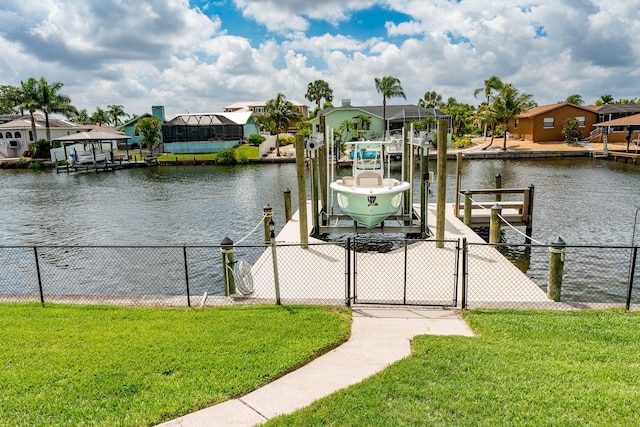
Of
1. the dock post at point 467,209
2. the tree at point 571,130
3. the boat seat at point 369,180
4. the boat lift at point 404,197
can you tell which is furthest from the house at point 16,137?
the tree at point 571,130

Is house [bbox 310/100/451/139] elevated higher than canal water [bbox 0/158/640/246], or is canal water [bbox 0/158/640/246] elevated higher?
house [bbox 310/100/451/139]

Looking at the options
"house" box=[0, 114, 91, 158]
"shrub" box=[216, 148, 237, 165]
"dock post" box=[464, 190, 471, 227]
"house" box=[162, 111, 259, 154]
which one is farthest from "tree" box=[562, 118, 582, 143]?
"house" box=[0, 114, 91, 158]

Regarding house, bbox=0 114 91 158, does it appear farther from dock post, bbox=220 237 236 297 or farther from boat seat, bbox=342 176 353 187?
dock post, bbox=220 237 236 297

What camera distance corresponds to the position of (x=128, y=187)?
34406mm

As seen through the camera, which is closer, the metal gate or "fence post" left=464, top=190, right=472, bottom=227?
the metal gate

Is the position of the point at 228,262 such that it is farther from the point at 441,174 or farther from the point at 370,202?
the point at 441,174

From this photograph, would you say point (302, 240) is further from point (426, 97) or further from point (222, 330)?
point (426, 97)

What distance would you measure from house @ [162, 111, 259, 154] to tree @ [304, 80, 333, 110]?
124ft

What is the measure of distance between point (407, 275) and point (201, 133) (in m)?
55.4

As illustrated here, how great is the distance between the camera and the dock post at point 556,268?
8.35m

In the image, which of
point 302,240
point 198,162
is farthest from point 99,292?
point 198,162

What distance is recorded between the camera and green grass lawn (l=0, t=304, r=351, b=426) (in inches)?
190

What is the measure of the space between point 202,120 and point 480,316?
5977 cm

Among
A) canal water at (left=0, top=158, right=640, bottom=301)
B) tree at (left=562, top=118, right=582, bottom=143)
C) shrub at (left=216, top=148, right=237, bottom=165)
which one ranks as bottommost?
canal water at (left=0, top=158, right=640, bottom=301)
